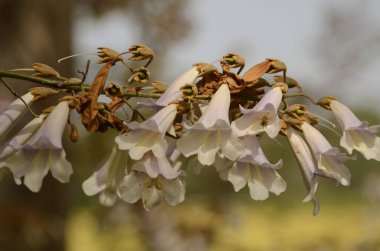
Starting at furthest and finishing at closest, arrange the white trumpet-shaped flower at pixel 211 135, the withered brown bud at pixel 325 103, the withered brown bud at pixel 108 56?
1. the withered brown bud at pixel 325 103
2. the withered brown bud at pixel 108 56
3. the white trumpet-shaped flower at pixel 211 135

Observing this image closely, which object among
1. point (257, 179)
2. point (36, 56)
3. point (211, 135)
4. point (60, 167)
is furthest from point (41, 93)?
point (36, 56)

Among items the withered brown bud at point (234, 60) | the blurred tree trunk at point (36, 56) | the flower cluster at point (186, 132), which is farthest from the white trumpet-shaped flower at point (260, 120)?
the blurred tree trunk at point (36, 56)

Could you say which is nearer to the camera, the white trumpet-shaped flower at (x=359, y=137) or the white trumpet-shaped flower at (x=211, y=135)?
the white trumpet-shaped flower at (x=211, y=135)

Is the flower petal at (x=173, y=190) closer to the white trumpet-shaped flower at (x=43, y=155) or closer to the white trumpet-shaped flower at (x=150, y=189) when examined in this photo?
the white trumpet-shaped flower at (x=150, y=189)

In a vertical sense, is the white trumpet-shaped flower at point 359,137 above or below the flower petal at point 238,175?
above

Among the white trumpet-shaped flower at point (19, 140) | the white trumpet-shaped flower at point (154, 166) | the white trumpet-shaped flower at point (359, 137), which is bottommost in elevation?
the white trumpet-shaped flower at point (154, 166)

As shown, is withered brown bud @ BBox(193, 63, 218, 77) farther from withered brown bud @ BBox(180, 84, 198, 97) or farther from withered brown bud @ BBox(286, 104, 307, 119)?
withered brown bud @ BBox(286, 104, 307, 119)

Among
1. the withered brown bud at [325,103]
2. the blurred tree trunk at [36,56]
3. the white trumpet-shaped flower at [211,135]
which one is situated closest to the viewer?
the white trumpet-shaped flower at [211,135]
